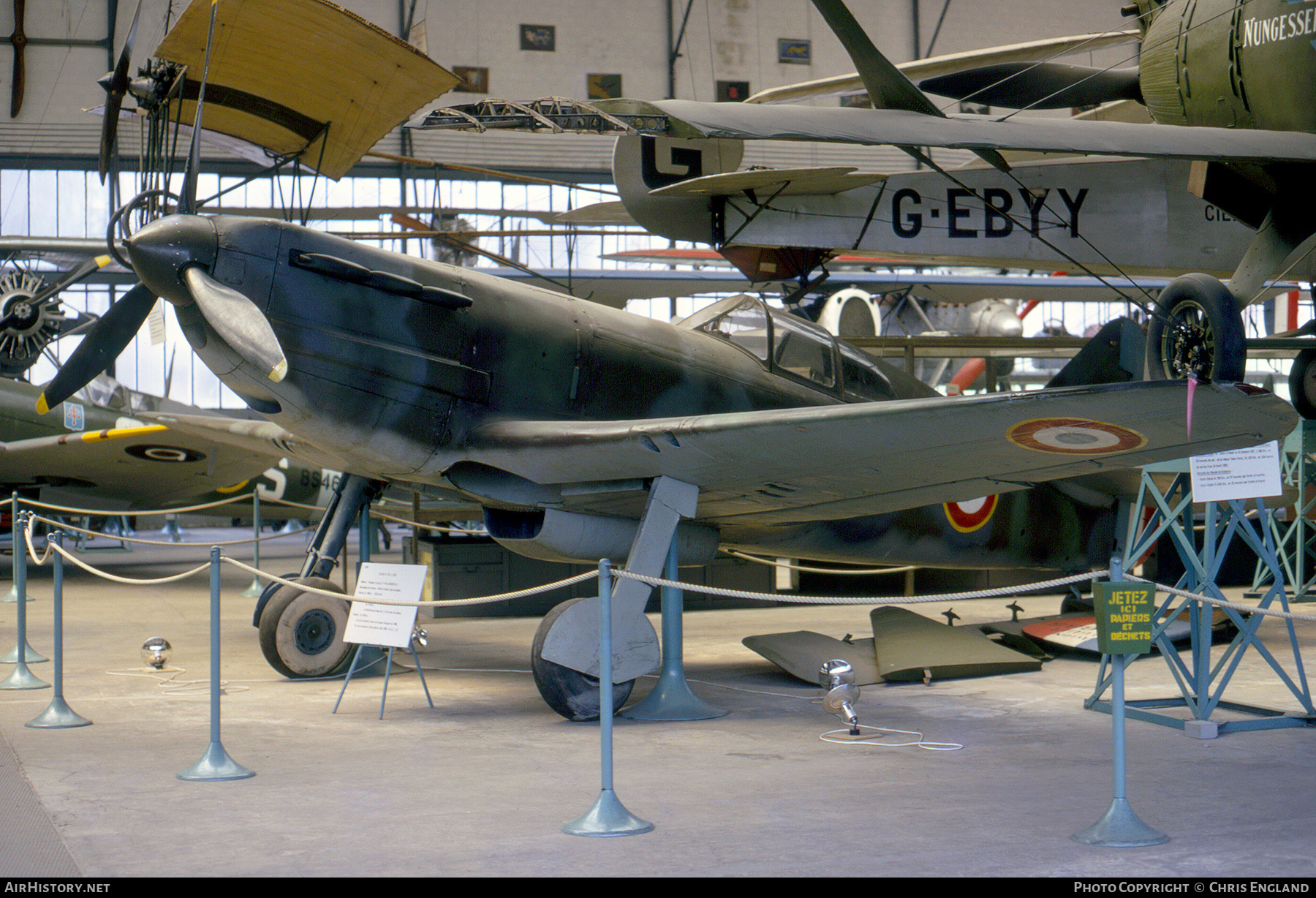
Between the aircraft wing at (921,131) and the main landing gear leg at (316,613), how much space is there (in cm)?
350

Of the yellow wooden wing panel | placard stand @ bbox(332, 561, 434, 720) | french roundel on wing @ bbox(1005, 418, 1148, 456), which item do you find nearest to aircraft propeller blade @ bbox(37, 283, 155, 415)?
the yellow wooden wing panel

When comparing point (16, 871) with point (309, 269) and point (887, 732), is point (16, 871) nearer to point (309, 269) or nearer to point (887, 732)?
point (309, 269)

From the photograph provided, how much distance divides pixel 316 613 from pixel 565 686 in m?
2.31

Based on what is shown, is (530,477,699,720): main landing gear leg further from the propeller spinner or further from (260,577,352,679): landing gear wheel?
(260,577,352,679): landing gear wheel

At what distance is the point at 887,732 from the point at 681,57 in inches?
944

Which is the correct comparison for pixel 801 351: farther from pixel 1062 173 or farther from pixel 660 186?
pixel 1062 173

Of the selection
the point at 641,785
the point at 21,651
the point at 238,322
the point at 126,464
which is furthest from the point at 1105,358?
the point at 126,464

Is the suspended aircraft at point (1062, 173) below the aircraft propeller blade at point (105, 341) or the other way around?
the other way around

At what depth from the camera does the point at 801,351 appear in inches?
286

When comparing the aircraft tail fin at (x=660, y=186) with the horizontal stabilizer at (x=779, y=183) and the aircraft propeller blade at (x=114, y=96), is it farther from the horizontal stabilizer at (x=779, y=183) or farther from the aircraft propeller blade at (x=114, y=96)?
the aircraft propeller blade at (x=114, y=96)

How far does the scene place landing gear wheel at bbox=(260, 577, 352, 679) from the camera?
7.28 metres

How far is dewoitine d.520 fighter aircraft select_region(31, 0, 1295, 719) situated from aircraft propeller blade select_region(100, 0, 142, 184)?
0.80 meters

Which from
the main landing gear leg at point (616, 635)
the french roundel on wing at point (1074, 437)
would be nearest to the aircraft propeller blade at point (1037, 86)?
the french roundel on wing at point (1074, 437)

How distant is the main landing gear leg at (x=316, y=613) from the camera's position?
287 inches
